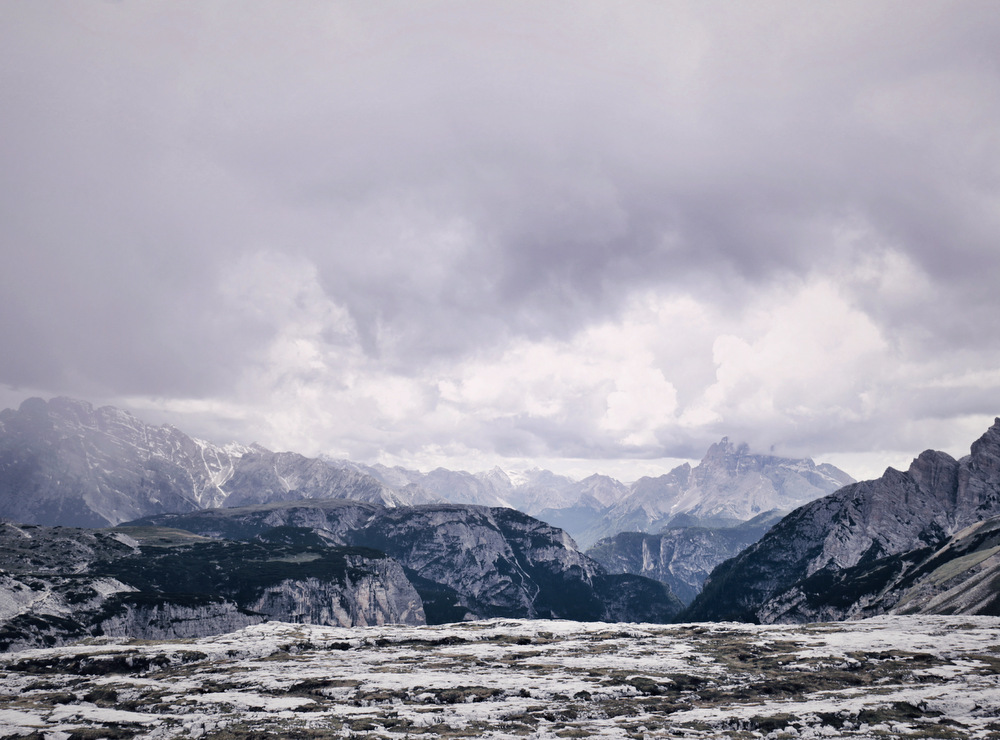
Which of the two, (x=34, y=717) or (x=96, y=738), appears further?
(x=34, y=717)

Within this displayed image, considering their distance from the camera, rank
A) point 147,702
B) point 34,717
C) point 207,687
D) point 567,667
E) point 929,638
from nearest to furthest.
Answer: point 34,717 < point 147,702 < point 207,687 < point 567,667 < point 929,638

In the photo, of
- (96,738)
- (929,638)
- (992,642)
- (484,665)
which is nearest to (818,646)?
(929,638)

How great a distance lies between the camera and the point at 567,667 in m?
90.1

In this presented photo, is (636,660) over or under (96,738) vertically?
under

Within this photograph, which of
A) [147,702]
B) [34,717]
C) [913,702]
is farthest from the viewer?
[147,702]

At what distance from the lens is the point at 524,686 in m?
A: 75.1

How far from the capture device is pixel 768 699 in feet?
224

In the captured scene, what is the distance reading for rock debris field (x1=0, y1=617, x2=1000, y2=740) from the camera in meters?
58.0

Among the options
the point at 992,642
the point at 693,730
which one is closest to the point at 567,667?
the point at 693,730

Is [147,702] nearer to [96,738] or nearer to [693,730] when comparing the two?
[96,738]

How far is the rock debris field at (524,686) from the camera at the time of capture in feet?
190

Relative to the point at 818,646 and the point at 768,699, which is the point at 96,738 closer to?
the point at 768,699

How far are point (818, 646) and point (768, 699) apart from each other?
138 feet

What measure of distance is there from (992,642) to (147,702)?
121682 mm
